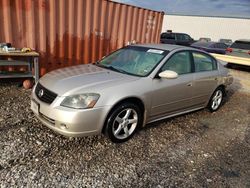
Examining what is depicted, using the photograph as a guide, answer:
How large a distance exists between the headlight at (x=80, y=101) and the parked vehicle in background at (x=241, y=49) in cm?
1170

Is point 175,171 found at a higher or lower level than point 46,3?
lower

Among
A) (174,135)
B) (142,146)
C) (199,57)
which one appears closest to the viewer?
(142,146)

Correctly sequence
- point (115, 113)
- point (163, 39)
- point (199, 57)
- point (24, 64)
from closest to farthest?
point (115, 113) < point (199, 57) < point (24, 64) < point (163, 39)

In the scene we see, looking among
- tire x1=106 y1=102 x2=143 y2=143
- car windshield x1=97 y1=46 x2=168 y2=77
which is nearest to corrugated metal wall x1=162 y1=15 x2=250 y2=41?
car windshield x1=97 y1=46 x2=168 y2=77

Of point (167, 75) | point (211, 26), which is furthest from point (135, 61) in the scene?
point (211, 26)

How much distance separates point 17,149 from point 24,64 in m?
3.15

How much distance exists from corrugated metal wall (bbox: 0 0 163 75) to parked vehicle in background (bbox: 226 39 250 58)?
22.2ft

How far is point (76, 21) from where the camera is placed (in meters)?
7.00

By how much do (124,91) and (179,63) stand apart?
62.4 inches

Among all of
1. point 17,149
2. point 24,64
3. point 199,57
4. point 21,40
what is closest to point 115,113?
point 17,149

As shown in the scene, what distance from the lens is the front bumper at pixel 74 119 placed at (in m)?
3.35

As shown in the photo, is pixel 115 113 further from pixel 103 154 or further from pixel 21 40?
pixel 21 40

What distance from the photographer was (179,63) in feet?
15.6

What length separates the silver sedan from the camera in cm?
344
